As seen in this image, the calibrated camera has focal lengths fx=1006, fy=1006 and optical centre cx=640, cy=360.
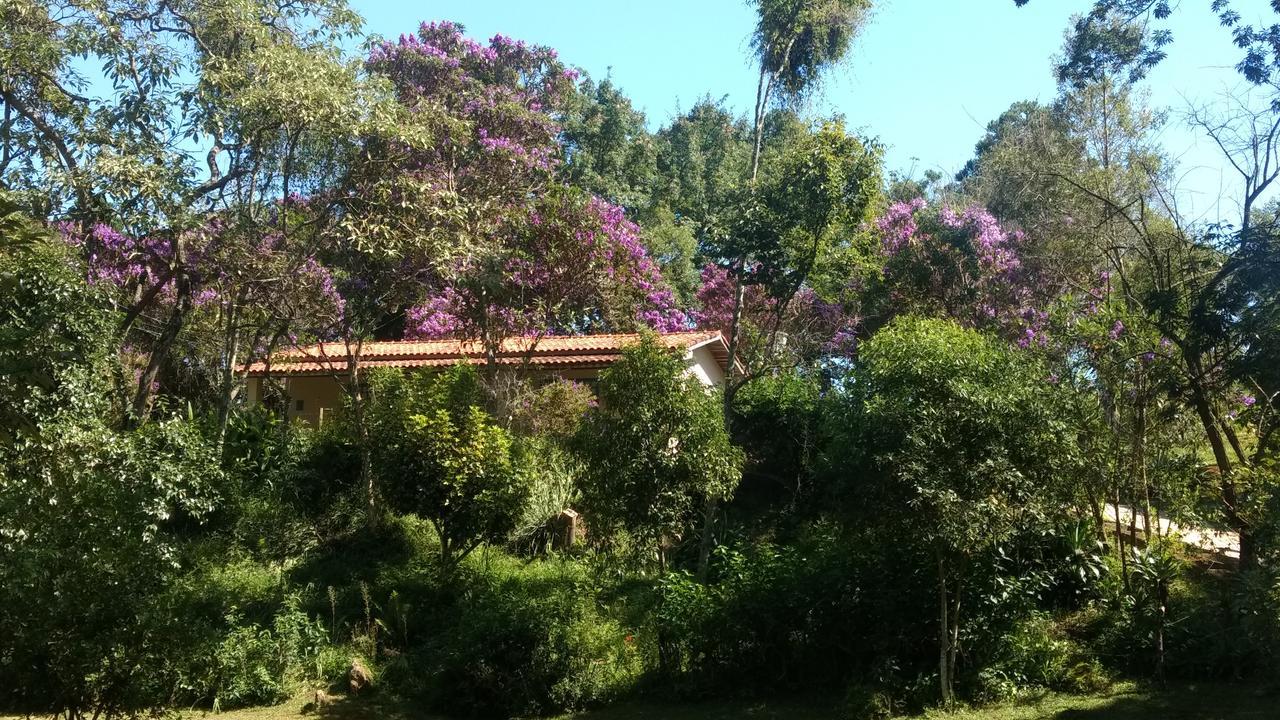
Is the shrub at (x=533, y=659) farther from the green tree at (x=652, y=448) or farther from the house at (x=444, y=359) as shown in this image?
the house at (x=444, y=359)

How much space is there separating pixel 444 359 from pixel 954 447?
11.6 metres

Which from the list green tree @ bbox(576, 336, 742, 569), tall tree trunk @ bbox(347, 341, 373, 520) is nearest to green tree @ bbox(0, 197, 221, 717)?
tall tree trunk @ bbox(347, 341, 373, 520)

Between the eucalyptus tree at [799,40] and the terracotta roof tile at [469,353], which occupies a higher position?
the eucalyptus tree at [799,40]

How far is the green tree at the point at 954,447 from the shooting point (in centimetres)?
905

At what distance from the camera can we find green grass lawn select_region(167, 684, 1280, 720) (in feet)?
30.8

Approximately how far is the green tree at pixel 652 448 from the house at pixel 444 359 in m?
4.29

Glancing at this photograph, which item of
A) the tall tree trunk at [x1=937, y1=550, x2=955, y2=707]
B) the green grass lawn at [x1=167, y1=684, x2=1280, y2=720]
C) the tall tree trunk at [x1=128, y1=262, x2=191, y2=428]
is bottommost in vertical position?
the green grass lawn at [x1=167, y1=684, x2=1280, y2=720]

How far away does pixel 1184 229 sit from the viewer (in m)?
13.0

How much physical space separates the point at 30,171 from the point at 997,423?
1002 cm

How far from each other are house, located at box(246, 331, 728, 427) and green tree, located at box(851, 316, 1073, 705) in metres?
6.72

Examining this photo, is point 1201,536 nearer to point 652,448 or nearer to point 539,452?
point 652,448

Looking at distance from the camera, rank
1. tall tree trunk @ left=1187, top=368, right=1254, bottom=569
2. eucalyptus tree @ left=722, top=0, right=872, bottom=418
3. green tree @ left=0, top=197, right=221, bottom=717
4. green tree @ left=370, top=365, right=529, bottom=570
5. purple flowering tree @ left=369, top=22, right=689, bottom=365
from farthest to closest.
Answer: eucalyptus tree @ left=722, top=0, right=872, bottom=418
purple flowering tree @ left=369, top=22, right=689, bottom=365
green tree @ left=370, top=365, right=529, bottom=570
tall tree trunk @ left=1187, top=368, right=1254, bottom=569
green tree @ left=0, top=197, right=221, bottom=717

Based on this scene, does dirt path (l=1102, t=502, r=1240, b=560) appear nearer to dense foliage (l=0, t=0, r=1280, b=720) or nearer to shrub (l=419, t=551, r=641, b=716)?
dense foliage (l=0, t=0, r=1280, b=720)

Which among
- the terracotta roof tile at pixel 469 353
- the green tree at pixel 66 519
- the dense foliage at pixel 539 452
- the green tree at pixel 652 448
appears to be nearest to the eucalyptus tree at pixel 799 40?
the dense foliage at pixel 539 452
